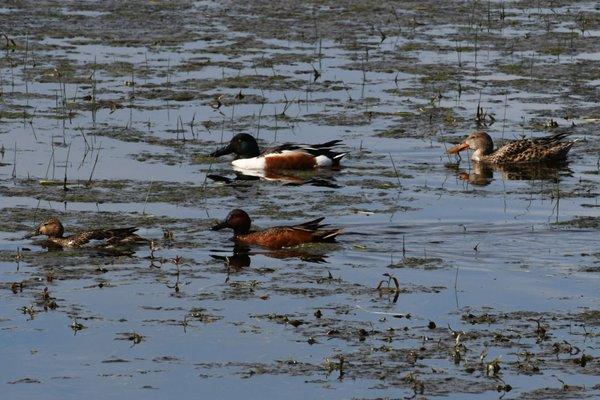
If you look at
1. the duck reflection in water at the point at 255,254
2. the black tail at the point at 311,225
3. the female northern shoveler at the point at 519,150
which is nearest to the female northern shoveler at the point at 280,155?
the female northern shoveler at the point at 519,150

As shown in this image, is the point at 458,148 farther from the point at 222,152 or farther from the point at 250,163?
the point at 222,152

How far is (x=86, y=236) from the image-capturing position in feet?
41.9

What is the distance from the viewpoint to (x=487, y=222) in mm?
13891

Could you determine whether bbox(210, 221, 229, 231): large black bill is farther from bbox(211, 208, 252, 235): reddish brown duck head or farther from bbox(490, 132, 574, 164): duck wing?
bbox(490, 132, 574, 164): duck wing

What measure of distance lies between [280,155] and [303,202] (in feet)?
7.01

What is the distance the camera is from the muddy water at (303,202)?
963cm

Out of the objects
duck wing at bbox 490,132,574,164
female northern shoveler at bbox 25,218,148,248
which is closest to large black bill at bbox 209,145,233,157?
duck wing at bbox 490,132,574,164

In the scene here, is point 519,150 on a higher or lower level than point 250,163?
higher

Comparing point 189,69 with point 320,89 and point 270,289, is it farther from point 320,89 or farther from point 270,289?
point 270,289

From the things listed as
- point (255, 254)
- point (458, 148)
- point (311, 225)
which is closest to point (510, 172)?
point (458, 148)

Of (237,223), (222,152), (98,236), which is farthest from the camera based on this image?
(222,152)

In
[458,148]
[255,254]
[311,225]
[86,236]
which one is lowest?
[255,254]

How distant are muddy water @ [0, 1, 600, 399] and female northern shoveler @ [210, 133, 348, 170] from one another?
0.63 ft

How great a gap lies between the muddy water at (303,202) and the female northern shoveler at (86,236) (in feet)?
0.46
